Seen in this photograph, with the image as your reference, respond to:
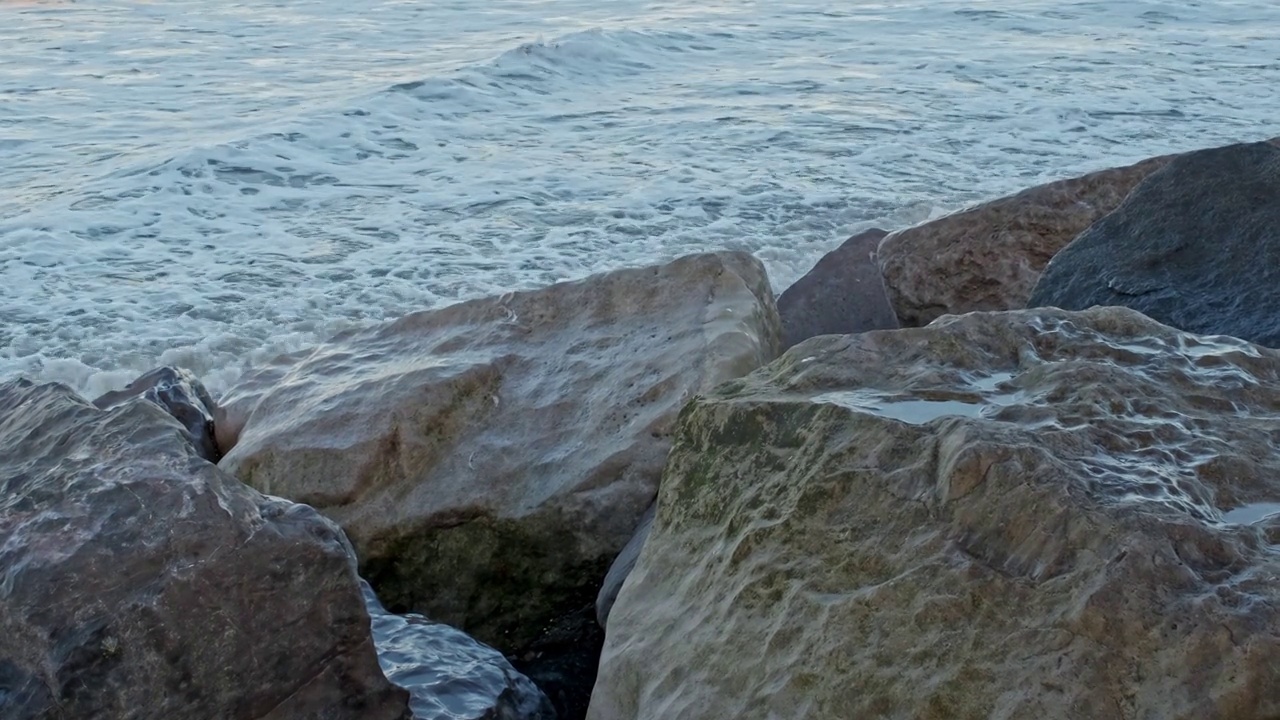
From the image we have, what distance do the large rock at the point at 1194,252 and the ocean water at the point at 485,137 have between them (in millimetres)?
2936

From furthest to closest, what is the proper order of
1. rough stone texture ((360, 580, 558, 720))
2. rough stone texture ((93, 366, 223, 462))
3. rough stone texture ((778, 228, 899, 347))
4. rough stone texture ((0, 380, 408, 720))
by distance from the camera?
rough stone texture ((778, 228, 899, 347))
rough stone texture ((93, 366, 223, 462))
rough stone texture ((360, 580, 558, 720))
rough stone texture ((0, 380, 408, 720))

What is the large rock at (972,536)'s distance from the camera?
1.93 m

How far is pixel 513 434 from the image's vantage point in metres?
3.67

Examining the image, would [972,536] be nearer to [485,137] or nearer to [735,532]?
[735,532]

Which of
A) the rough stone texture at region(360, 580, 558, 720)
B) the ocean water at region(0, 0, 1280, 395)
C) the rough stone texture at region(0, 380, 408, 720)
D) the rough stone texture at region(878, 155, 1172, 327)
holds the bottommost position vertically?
the ocean water at region(0, 0, 1280, 395)

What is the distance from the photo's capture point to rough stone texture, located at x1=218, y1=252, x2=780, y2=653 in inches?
138

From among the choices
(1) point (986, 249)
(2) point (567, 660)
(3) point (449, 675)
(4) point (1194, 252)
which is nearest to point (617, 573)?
(2) point (567, 660)

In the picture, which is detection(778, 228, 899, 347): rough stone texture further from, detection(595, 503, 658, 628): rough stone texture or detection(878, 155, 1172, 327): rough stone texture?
detection(595, 503, 658, 628): rough stone texture

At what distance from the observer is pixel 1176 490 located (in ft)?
7.10

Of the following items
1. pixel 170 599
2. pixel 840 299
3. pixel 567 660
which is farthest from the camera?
pixel 840 299

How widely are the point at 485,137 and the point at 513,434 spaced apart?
284 inches

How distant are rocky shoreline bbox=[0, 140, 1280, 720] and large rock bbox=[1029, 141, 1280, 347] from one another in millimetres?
11

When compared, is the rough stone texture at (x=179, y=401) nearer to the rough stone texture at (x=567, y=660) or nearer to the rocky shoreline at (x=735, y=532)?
the rocky shoreline at (x=735, y=532)

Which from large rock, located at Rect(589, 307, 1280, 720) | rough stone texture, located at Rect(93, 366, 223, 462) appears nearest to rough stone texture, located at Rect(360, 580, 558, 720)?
large rock, located at Rect(589, 307, 1280, 720)
